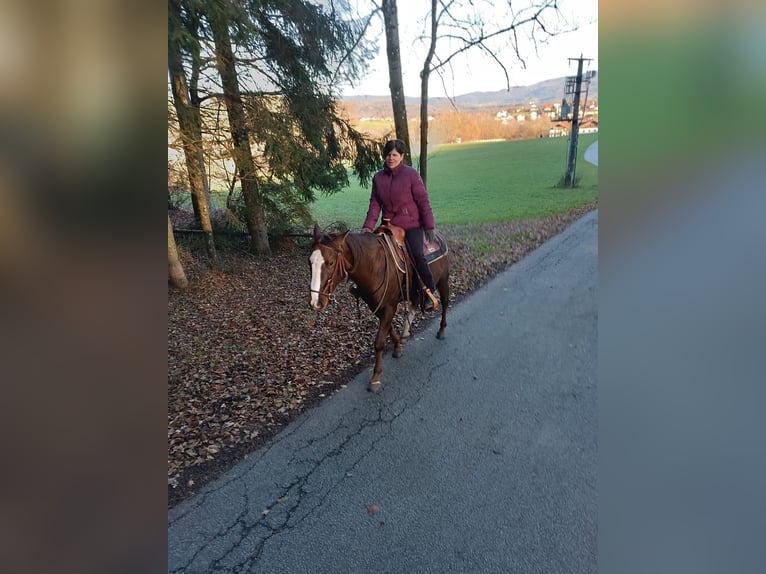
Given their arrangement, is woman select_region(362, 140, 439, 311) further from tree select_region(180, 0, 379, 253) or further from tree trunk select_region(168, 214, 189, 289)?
tree trunk select_region(168, 214, 189, 289)

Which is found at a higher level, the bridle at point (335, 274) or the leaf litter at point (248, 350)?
the bridle at point (335, 274)

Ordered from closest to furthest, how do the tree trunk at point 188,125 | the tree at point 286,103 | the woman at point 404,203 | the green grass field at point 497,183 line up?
1. the woman at point 404,203
2. the tree trunk at point 188,125
3. the tree at point 286,103
4. the green grass field at point 497,183

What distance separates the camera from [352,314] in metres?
6.98

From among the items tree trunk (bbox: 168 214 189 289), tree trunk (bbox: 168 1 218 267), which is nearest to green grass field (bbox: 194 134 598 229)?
tree trunk (bbox: 168 1 218 267)

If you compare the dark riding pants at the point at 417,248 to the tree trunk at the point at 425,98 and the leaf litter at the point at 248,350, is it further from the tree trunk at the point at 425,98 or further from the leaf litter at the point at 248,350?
the tree trunk at the point at 425,98

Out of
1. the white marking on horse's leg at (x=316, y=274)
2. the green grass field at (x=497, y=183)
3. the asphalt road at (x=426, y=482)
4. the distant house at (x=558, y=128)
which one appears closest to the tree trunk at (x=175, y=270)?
the green grass field at (x=497, y=183)

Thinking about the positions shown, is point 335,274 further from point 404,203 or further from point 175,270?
point 175,270

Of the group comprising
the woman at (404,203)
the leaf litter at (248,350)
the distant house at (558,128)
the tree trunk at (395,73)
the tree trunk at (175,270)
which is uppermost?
the tree trunk at (395,73)

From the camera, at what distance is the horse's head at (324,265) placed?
378 centimetres

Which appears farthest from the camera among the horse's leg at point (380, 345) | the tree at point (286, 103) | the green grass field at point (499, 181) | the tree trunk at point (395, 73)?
the green grass field at point (499, 181)

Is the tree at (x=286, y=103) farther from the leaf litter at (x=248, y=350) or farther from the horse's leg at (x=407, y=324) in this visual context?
the horse's leg at (x=407, y=324)

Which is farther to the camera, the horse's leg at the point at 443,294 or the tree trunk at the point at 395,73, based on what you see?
the tree trunk at the point at 395,73
